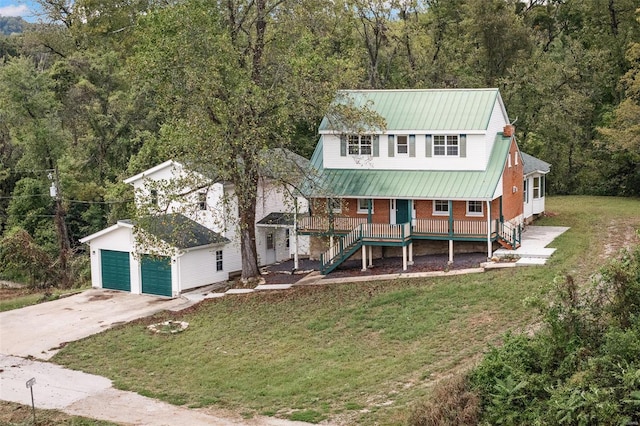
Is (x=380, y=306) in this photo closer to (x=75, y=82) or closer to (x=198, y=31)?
(x=198, y=31)

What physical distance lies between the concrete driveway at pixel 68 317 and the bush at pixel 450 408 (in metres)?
13.4

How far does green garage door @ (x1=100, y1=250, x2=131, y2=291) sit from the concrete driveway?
A: 36cm

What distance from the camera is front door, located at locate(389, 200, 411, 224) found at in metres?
30.6

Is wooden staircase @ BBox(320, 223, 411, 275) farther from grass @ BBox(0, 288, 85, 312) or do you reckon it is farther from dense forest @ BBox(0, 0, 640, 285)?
grass @ BBox(0, 288, 85, 312)

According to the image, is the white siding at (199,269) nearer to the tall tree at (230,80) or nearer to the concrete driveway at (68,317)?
the concrete driveway at (68,317)

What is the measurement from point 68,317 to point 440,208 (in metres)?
14.7

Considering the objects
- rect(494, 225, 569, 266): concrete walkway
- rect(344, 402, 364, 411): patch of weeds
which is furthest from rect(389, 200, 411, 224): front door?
rect(344, 402, 364, 411): patch of weeds

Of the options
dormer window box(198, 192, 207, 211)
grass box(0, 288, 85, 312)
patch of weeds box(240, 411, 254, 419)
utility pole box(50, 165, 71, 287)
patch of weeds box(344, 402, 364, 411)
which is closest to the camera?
patch of weeds box(344, 402, 364, 411)

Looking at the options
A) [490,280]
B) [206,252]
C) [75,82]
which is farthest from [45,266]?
[490,280]

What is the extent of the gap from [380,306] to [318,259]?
842cm

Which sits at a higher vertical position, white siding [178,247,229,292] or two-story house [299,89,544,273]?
two-story house [299,89,544,273]

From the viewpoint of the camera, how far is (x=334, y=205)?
101 feet

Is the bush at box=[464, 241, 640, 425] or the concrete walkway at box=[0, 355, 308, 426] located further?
the concrete walkway at box=[0, 355, 308, 426]

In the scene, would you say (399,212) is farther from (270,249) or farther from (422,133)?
(270,249)
